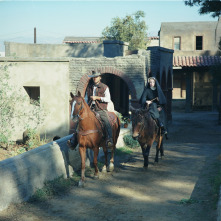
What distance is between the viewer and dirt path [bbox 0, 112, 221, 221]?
6.31m

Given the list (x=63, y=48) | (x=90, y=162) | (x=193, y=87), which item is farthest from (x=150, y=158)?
(x=193, y=87)

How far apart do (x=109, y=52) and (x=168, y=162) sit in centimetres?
1020

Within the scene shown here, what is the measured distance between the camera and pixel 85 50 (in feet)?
76.5

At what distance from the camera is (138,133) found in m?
8.84

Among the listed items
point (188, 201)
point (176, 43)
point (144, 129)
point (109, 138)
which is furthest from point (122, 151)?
point (176, 43)

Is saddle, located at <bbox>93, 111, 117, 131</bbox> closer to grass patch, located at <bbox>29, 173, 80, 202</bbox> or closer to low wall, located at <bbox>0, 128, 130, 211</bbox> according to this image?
low wall, located at <bbox>0, 128, 130, 211</bbox>

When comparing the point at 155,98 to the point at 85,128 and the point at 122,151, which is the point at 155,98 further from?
the point at 85,128

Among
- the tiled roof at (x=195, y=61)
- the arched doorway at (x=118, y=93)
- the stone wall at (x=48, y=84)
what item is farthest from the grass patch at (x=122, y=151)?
the tiled roof at (x=195, y=61)

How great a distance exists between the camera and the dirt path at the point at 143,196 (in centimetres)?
631

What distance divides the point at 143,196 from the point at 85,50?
17075 mm

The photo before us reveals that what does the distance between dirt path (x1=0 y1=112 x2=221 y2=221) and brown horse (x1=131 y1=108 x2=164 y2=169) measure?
2.18 feet

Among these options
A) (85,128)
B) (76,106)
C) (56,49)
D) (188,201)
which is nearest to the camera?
(188,201)

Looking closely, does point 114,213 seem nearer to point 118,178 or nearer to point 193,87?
point 118,178

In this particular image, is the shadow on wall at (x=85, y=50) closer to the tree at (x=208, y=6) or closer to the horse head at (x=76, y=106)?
the tree at (x=208, y=6)
